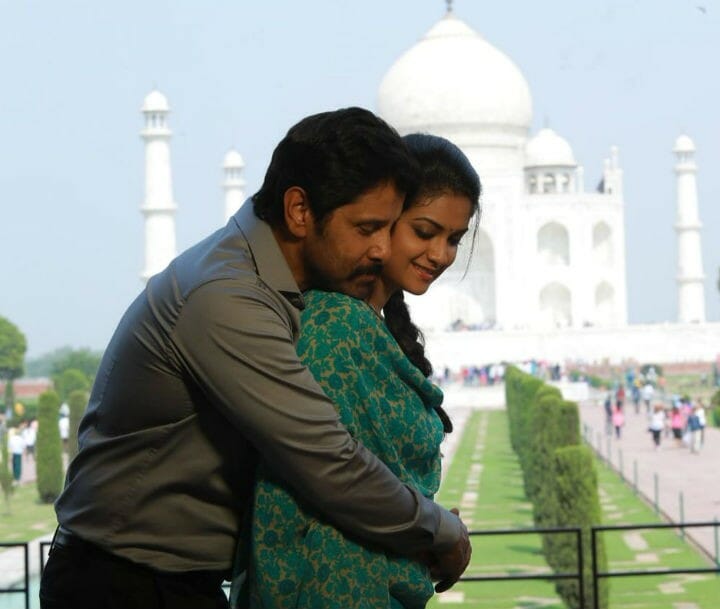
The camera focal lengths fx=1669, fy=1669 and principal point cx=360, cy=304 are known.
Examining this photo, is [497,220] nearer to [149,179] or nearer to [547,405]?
[149,179]

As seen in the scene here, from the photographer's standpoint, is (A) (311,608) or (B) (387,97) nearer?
(A) (311,608)

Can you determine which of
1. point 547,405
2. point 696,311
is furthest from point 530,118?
point 547,405

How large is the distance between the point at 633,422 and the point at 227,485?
58.5 ft

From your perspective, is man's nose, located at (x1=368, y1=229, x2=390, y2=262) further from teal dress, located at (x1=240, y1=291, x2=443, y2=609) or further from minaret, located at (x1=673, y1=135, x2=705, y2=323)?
minaret, located at (x1=673, y1=135, x2=705, y2=323)

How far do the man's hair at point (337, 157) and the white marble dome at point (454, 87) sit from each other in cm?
3207

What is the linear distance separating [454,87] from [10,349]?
10368 mm

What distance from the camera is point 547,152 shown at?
34.8 m

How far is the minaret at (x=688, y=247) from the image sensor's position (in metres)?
34.0

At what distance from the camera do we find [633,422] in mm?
19125

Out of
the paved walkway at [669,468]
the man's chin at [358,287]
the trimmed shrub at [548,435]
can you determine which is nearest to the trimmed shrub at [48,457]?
the trimmed shrub at [548,435]

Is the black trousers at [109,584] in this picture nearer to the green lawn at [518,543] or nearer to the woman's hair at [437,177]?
the woman's hair at [437,177]

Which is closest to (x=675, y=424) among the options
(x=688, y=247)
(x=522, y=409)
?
(x=522, y=409)

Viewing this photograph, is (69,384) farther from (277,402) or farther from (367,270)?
(277,402)

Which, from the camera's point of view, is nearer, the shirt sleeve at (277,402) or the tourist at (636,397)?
the shirt sleeve at (277,402)
